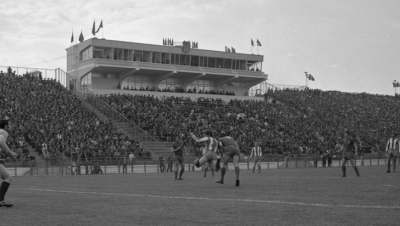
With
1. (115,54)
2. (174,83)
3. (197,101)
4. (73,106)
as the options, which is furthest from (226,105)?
(73,106)

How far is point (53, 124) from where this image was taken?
48.1 m

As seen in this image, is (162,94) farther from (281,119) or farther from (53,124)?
(53,124)

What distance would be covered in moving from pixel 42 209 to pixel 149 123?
44681 mm

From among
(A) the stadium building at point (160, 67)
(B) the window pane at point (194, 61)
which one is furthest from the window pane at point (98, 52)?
(B) the window pane at point (194, 61)

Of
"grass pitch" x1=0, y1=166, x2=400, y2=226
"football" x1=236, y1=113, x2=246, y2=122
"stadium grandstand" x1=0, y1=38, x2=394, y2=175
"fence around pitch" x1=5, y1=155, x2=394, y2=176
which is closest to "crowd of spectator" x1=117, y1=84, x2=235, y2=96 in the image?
"stadium grandstand" x1=0, y1=38, x2=394, y2=175

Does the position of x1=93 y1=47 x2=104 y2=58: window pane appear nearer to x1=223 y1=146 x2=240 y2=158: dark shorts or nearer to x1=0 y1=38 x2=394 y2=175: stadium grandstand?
x1=0 y1=38 x2=394 y2=175: stadium grandstand

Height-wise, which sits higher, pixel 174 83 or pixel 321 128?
pixel 174 83

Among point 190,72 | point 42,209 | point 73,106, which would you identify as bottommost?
point 42,209

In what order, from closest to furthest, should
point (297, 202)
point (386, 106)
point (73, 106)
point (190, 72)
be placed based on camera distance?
point (297, 202)
point (73, 106)
point (190, 72)
point (386, 106)

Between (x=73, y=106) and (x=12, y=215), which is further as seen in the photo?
(x=73, y=106)

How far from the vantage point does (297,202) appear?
1302 cm

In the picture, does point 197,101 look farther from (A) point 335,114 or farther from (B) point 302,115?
(A) point 335,114

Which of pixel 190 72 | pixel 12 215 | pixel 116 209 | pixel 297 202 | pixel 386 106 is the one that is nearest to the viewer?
pixel 12 215

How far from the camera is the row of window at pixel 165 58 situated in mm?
69188
